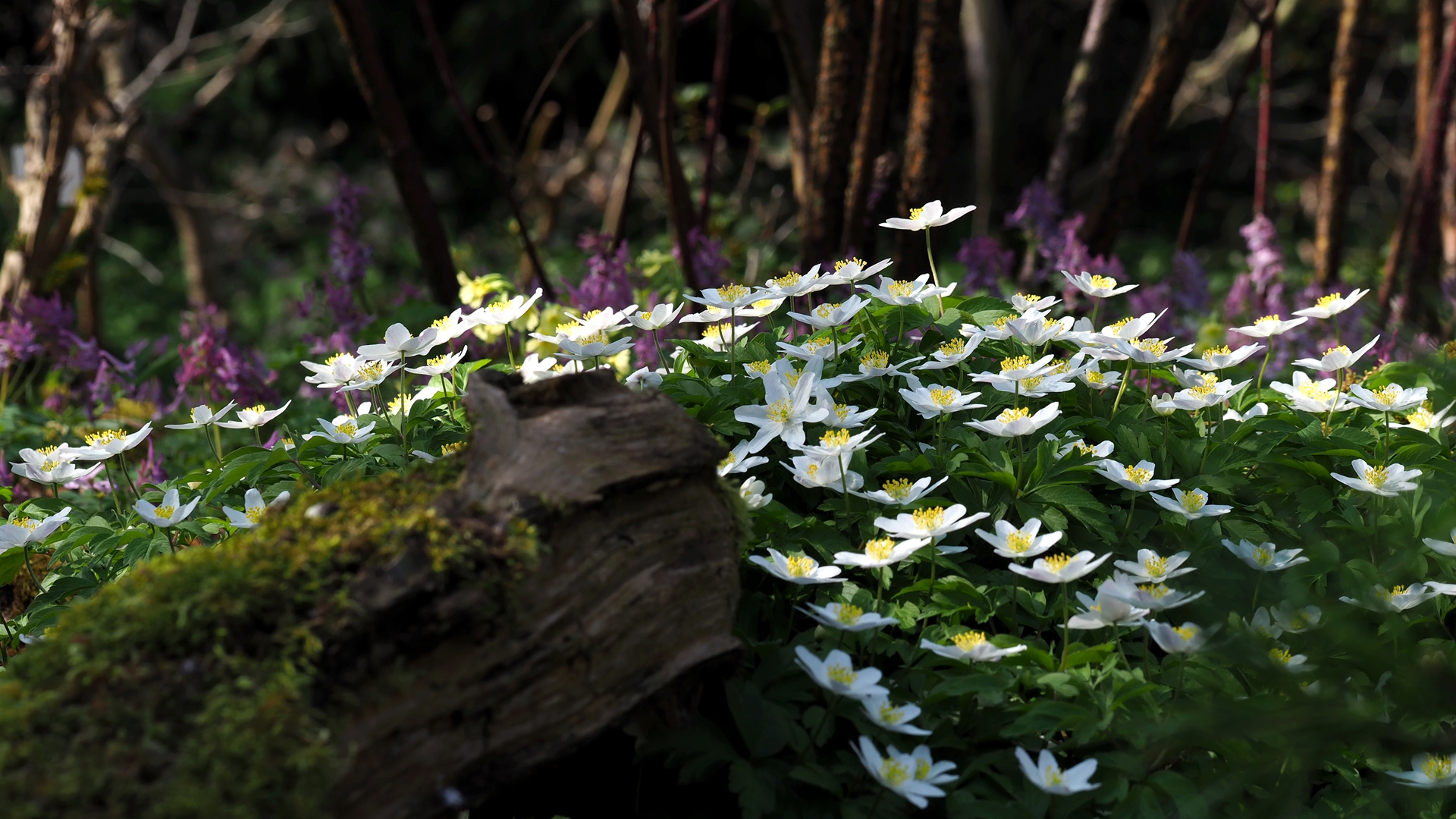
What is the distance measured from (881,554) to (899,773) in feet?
1.09

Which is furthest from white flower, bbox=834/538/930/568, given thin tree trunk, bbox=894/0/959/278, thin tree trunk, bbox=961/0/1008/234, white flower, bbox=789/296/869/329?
thin tree trunk, bbox=961/0/1008/234

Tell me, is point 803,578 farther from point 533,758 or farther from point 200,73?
point 200,73

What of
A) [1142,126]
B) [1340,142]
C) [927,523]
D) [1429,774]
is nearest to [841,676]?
[927,523]

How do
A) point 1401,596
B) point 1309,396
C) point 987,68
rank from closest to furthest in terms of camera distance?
point 1401,596, point 1309,396, point 987,68

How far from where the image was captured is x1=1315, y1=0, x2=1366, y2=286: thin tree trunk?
450 cm

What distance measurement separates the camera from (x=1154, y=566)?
1572 millimetres

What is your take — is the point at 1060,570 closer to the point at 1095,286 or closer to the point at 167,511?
the point at 1095,286

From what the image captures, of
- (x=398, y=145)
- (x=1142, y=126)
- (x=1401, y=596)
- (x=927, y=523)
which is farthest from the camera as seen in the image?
(x=1142, y=126)

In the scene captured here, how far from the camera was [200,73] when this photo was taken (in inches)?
310

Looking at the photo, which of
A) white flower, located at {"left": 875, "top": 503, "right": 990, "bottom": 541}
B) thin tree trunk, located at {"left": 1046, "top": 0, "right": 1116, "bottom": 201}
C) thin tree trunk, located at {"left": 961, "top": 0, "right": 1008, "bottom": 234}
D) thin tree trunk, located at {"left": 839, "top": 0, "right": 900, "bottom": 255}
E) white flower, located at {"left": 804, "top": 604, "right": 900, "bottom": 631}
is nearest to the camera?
white flower, located at {"left": 804, "top": 604, "right": 900, "bottom": 631}

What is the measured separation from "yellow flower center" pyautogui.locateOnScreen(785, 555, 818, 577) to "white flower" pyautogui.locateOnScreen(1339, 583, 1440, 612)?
33.7 inches

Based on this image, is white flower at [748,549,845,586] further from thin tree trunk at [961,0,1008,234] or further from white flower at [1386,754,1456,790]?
thin tree trunk at [961,0,1008,234]

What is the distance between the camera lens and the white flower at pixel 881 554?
1534 mm

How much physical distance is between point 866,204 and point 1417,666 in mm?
2498
